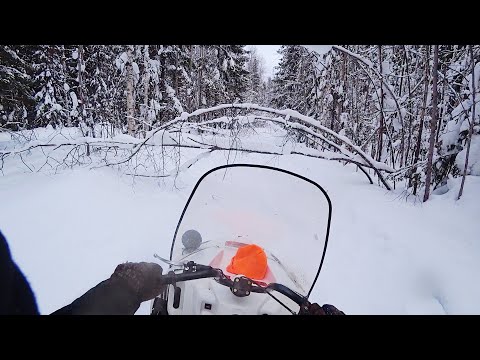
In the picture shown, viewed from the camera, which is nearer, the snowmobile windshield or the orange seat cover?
the orange seat cover

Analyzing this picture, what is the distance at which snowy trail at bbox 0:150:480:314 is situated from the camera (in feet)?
10.1

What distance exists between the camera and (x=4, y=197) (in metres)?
4.95

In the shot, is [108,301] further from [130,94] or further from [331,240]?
[130,94]

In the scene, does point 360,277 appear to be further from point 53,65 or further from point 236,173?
point 53,65

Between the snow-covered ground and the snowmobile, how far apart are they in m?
1.56

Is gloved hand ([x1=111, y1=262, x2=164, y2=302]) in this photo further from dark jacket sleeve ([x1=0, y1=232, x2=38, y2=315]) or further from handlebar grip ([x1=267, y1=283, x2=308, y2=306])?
handlebar grip ([x1=267, y1=283, x2=308, y2=306])

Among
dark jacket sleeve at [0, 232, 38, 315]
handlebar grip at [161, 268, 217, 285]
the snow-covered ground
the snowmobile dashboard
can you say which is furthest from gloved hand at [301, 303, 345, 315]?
the snow-covered ground

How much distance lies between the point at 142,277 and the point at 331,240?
351 centimetres

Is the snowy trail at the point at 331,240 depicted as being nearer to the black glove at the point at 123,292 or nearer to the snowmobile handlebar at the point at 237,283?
the black glove at the point at 123,292

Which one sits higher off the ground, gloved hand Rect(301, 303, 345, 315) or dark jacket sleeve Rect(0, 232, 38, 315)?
dark jacket sleeve Rect(0, 232, 38, 315)

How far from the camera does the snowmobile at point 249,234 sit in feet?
4.37
